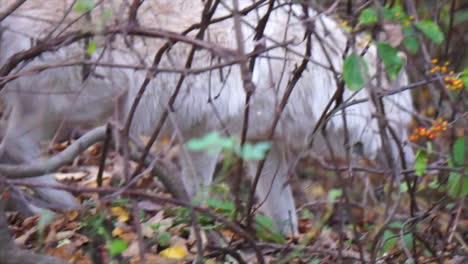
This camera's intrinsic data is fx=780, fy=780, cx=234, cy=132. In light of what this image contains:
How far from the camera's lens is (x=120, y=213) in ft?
12.4

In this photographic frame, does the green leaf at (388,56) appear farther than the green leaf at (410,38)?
No

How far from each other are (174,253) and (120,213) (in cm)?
51

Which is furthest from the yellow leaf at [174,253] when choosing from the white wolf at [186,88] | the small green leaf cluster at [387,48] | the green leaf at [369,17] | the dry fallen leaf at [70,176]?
the dry fallen leaf at [70,176]

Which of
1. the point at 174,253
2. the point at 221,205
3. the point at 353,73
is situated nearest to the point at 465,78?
the point at 353,73

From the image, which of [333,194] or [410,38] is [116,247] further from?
[410,38]

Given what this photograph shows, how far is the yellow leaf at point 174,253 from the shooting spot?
335cm

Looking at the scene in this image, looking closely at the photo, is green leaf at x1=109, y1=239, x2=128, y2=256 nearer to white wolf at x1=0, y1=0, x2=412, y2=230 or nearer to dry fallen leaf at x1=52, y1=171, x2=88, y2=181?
white wolf at x1=0, y1=0, x2=412, y2=230

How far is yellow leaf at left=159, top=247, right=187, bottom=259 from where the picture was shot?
3.35 meters

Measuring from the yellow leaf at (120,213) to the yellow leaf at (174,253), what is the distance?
36 cm

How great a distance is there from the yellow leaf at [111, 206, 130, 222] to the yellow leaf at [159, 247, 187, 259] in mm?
363

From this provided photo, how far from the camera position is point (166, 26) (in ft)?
13.9

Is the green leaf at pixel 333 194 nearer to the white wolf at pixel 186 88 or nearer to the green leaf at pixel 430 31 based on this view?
the green leaf at pixel 430 31

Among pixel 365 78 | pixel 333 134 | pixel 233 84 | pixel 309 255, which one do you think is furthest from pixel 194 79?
pixel 365 78

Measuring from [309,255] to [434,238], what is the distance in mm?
519
